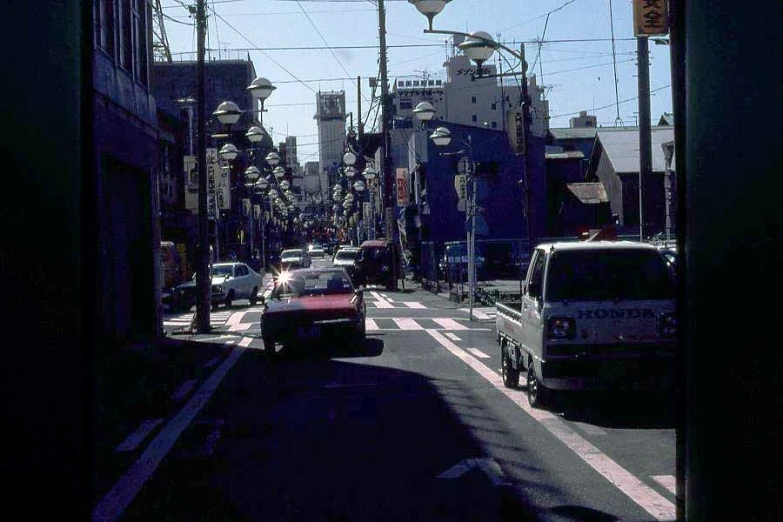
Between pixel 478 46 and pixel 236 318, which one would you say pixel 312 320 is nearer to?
pixel 478 46

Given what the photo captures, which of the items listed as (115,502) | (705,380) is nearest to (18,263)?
(705,380)

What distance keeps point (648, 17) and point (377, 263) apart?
82.5 ft

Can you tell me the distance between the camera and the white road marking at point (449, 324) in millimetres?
22834

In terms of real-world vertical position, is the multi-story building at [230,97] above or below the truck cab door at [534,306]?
above

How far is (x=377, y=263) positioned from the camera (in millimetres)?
43938

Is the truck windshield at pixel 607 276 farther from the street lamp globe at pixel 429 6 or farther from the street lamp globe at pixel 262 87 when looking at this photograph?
the street lamp globe at pixel 262 87

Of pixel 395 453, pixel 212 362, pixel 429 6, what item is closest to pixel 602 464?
pixel 395 453

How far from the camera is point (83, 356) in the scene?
3568mm

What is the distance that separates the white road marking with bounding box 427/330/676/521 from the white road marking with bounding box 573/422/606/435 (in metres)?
0.14

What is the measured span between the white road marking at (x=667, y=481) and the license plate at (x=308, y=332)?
10021 millimetres

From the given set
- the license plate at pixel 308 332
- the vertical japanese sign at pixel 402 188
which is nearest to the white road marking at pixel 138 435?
the license plate at pixel 308 332

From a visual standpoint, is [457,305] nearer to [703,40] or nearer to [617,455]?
[617,455]

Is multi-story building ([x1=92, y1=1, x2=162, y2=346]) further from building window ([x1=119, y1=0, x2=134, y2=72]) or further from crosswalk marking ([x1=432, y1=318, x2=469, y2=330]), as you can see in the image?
crosswalk marking ([x1=432, y1=318, x2=469, y2=330])

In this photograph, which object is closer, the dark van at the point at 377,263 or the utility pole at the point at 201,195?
the utility pole at the point at 201,195
